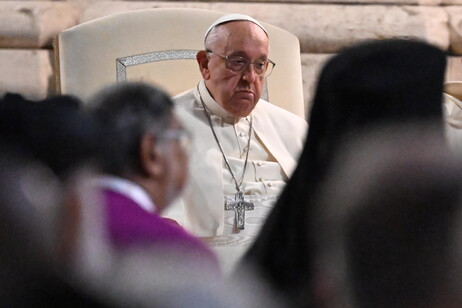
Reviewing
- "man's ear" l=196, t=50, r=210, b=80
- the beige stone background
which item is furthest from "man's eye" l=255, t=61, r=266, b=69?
the beige stone background

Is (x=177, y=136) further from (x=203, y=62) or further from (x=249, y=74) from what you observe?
(x=203, y=62)

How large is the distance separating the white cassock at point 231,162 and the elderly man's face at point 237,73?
0.29 feet

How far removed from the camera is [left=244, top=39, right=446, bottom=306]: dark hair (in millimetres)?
1546

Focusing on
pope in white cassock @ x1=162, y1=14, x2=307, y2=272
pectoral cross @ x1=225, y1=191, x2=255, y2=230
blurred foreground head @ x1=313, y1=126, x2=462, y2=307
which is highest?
blurred foreground head @ x1=313, y1=126, x2=462, y2=307

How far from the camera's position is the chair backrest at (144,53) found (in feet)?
14.4

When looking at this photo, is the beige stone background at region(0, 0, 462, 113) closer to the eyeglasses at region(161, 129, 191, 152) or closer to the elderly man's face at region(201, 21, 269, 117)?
the elderly man's face at region(201, 21, 269, 117)

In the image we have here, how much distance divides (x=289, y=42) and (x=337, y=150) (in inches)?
129

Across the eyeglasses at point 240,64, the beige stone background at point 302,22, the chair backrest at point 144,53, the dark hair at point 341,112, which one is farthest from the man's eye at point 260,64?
the dark hair at point 341,112

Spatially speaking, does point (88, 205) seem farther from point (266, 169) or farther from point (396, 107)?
point (266, 169)

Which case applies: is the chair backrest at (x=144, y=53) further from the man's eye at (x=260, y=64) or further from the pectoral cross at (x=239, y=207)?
the pectoral cross at (x=239, y=207)

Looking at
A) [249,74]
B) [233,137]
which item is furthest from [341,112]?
[233,137]

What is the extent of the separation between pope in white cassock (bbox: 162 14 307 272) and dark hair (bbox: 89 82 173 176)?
2.22 metres

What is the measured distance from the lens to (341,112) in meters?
1.57

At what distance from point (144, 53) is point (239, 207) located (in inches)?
40.3
